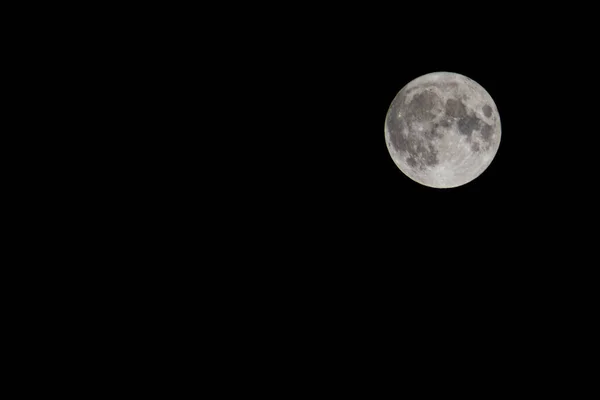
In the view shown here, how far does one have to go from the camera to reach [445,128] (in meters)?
4.73

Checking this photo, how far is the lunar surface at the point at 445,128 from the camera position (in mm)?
4766

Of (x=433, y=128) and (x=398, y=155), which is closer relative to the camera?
(x=433, y=128)

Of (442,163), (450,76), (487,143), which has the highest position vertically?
(450,76)

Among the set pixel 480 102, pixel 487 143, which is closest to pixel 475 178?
pixel 487 143

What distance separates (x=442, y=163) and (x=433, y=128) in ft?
1.16

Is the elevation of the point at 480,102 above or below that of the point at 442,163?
above

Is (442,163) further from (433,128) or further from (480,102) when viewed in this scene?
(480,102)

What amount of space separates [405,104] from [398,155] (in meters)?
0.51

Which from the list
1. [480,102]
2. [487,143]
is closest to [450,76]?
[480,102]

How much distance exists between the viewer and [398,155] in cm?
518

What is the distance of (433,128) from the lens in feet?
15.6

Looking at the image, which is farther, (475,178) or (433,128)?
(475,178)

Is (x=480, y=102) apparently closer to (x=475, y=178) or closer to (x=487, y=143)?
A: (x=487, y=143)

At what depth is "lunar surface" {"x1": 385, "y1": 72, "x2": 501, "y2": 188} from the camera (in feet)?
15.6
